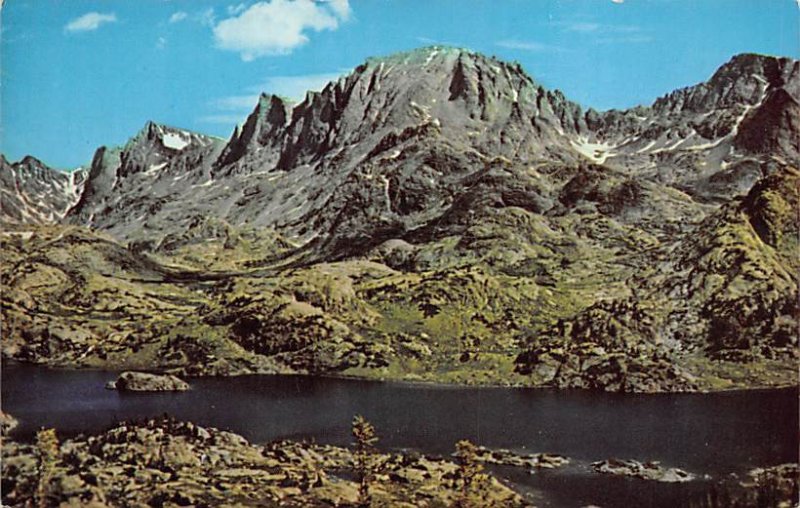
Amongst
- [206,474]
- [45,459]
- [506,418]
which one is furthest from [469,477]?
[45,459]

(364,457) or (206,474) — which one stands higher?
(364,457)

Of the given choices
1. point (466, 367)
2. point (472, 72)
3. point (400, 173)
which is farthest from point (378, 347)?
point (472, 72)

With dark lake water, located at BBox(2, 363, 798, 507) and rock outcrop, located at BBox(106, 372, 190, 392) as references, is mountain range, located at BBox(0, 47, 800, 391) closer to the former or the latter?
dark lake water, located at BBox(2, 363, 798, 507)

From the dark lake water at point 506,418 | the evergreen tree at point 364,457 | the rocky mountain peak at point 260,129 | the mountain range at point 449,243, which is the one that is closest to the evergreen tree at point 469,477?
the dark lake water at point 506,418

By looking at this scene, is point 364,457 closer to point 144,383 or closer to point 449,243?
point 144,383

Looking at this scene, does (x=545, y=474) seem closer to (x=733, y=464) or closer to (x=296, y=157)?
(x=733, y=464)

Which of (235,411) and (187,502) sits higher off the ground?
(235,411)
